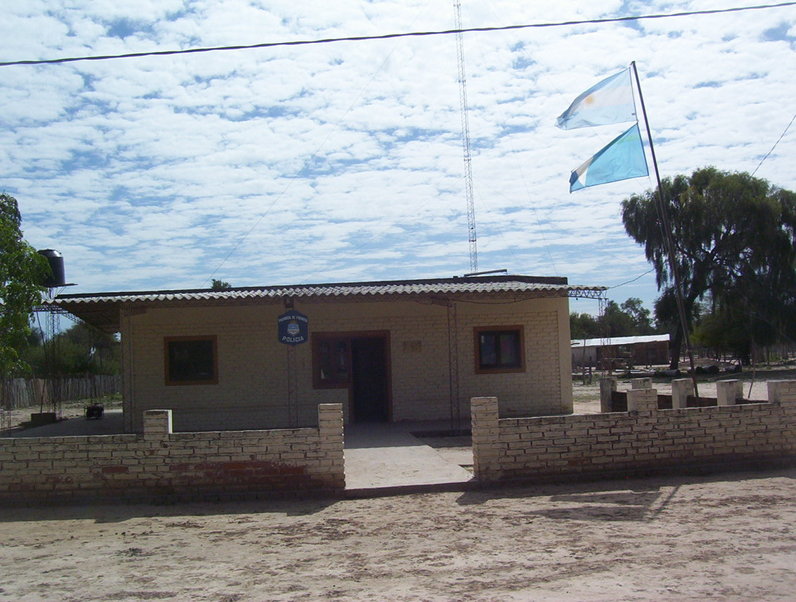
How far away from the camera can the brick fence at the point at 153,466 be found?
10047 mm

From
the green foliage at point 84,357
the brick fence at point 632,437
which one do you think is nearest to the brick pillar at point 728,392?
the brick fence at point 632,437

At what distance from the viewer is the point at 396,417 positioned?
18.5m

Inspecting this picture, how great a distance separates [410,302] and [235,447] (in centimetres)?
899

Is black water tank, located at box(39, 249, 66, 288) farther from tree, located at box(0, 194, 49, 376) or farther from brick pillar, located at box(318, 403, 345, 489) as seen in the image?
brick pillar, located at box(318, 403, 345, 489)

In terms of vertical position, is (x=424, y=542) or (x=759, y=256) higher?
(x=759, y=256)

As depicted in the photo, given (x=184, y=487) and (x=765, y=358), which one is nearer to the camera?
(x=184, y=487)

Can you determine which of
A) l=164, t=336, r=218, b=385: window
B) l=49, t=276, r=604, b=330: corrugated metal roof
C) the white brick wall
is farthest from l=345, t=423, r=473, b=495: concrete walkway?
l=164, t=336, r=218, b=385: window

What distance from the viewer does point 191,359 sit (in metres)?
18.3

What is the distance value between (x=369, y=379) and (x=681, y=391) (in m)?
7.25

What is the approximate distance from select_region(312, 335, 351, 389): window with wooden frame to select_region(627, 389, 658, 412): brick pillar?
28.8 feet

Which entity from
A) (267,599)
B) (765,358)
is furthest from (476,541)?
(765,358)

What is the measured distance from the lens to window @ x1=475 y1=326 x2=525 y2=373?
61.7ft

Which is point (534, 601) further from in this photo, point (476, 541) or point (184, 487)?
point (184, 487)

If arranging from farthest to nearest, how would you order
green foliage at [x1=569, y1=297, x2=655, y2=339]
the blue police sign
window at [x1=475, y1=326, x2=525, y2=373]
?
green foliage at [x1=569, y1=297, x2=655, y2=339] < window at [x1=475, y1=326, x2=525, y2=373] < the blue police sign
